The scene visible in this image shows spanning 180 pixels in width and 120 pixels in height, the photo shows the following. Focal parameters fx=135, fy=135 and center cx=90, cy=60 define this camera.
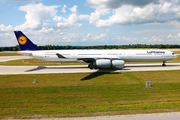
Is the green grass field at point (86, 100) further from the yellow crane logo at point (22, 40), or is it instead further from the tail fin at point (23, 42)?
the yellow crane logo at point (22, 40)

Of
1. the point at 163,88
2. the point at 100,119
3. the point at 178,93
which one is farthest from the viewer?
the point at 163,88

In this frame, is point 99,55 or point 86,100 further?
point 99,55

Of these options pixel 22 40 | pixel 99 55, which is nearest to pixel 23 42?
pixel 22 40

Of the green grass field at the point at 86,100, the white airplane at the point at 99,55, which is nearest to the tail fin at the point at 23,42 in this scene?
the white airplane at the point at 99,55

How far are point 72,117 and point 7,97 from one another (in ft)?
27.2

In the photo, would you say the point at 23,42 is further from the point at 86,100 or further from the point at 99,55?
the point at 86,100

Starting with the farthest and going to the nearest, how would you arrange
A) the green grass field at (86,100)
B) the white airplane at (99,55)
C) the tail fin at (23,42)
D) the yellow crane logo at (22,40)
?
the yellow crane logo at (22,40) → the tail fin at (23,42) → the white airplane at (99,55) → the green grass field at (86,100)

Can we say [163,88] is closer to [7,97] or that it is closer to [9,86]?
[7,97]

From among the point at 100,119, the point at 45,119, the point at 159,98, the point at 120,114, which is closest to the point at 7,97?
the point at 45,119

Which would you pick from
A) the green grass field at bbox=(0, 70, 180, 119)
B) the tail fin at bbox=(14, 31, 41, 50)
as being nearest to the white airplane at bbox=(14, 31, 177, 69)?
the tail fin at bbox=(14, 31, 41, 50)

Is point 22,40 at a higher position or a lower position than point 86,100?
higher

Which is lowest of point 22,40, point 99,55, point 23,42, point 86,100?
point 86,100

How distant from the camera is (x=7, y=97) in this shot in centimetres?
1310

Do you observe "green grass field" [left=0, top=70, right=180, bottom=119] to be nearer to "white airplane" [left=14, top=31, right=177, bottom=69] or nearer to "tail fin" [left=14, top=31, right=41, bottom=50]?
"white airplane" [left=14, top=31, right=177, bottom=69]
